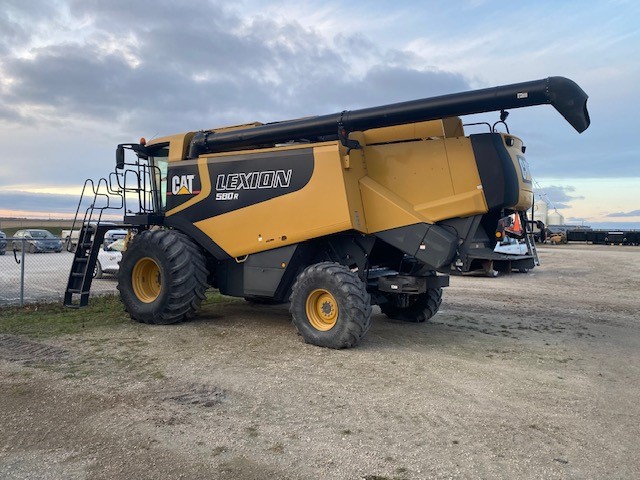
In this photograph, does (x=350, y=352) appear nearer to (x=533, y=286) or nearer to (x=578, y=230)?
(x=533, y=286)

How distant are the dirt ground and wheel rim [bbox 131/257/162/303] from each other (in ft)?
2.24

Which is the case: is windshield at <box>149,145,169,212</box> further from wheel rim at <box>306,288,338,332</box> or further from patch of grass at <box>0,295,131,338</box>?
wheel rim at <box>306,288,338,332</box>

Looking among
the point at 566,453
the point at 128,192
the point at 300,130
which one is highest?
the point at 300,130

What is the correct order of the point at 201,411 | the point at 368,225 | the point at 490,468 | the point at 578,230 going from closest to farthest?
the point at 490,468
the point at 201,411
the point at 368,225
the point at 578,230

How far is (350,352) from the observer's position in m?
7.08

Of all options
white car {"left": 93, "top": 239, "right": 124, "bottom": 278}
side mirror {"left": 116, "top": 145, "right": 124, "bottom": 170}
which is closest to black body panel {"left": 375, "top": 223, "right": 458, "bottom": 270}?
side mirror {"left": 116, "top": 145, "right": 124, "bottom": 170}

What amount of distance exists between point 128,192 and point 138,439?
6492 mm

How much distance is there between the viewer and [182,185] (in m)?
9.23

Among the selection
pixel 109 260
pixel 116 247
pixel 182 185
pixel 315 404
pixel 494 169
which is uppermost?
pixel 182 185

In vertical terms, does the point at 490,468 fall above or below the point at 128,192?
below

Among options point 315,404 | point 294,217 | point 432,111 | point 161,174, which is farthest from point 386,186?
point 161,174

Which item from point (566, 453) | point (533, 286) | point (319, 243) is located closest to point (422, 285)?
point (319, 243)

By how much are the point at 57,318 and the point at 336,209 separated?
524cm

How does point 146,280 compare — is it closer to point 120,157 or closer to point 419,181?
point 120,157
